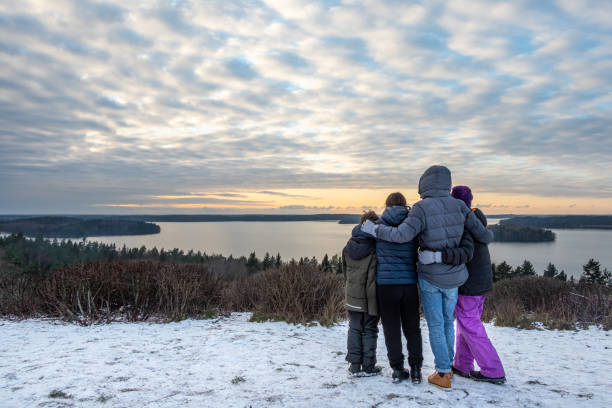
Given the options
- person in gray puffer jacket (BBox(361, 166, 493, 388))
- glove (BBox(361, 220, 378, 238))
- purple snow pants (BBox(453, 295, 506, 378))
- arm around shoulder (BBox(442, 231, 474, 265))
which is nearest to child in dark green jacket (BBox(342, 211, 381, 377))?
glove (BBox(361, 220, 378, 238))

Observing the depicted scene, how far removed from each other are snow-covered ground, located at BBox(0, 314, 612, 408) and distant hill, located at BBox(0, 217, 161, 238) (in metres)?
153

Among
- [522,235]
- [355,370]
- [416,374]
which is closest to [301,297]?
[355,370]

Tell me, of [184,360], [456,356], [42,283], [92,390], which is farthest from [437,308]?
[42,283]

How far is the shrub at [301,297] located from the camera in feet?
20.9

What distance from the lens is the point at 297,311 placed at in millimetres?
6348

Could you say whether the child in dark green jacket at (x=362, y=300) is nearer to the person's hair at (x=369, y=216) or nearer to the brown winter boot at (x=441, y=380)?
the person's hair at (x=369, y=216)

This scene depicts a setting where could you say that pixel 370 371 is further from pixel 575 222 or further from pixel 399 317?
pixel 575 222

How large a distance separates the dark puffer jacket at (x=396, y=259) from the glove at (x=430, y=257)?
5.9 inches

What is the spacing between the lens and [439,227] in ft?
11.0

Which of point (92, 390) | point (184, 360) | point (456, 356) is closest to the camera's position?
point (92, 390)

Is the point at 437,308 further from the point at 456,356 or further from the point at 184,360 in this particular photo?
the point at 184,360

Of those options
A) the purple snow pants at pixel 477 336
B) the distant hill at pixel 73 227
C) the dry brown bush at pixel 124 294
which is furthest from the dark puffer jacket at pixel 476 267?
the distant hill at pixel 73 227

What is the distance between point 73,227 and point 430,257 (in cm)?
16849

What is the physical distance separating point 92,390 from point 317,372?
85.1 inches
